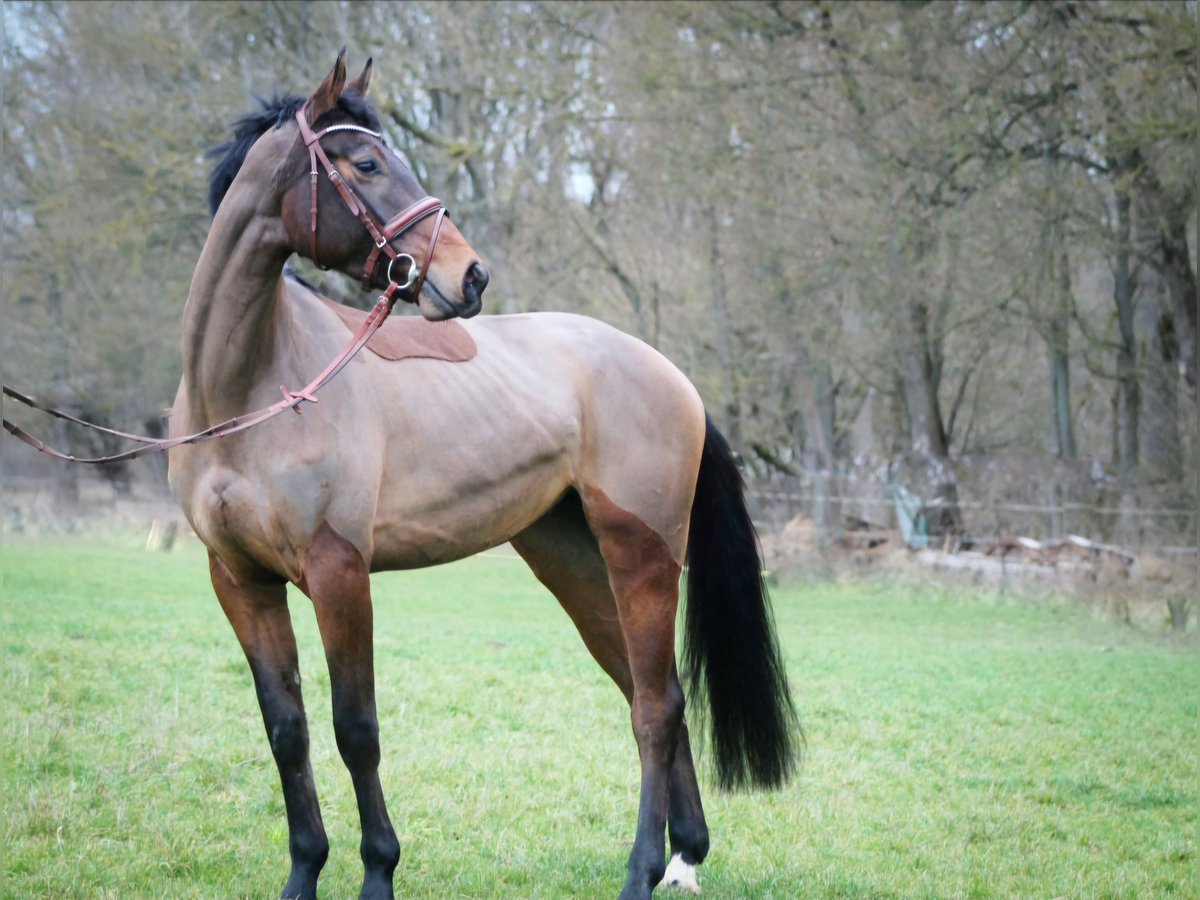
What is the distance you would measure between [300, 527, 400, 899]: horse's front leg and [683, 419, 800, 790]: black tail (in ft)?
4.64

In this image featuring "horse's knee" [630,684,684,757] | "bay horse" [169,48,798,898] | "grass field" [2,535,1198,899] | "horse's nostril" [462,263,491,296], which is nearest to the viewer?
"horse's nostril" [462,263,491,296]

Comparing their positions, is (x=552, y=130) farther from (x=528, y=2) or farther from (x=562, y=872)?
(x=562, y=872)

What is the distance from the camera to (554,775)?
5867mm

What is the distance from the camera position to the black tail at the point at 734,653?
474 cm

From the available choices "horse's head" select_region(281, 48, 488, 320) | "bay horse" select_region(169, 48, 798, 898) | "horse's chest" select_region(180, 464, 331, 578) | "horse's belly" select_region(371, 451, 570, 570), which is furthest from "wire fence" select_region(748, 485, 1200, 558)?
"horse's chest" select_region(180, 464, 331, 578)

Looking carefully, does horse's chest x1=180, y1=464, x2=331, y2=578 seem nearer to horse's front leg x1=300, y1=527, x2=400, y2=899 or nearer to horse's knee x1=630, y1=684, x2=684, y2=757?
horse's front leg x1=300, y1=527, x2=400, y2=899

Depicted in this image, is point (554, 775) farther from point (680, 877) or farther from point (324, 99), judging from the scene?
point (324, 99)

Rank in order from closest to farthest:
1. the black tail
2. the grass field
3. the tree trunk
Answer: the grass field → the black tail → the tree trunk

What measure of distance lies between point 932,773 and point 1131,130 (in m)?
8.45

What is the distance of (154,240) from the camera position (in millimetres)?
23609

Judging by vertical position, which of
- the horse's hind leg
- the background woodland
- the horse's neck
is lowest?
the horse's hind leg

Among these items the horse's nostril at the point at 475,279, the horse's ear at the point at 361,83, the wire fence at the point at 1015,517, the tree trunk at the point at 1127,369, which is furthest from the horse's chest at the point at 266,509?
the tree trunk at the point at 1127,369

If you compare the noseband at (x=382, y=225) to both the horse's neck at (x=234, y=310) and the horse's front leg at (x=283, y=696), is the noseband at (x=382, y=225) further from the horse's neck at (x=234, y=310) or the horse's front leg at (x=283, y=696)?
the horse's front leg at (x=283, y=696)

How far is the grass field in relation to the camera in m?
4.42
